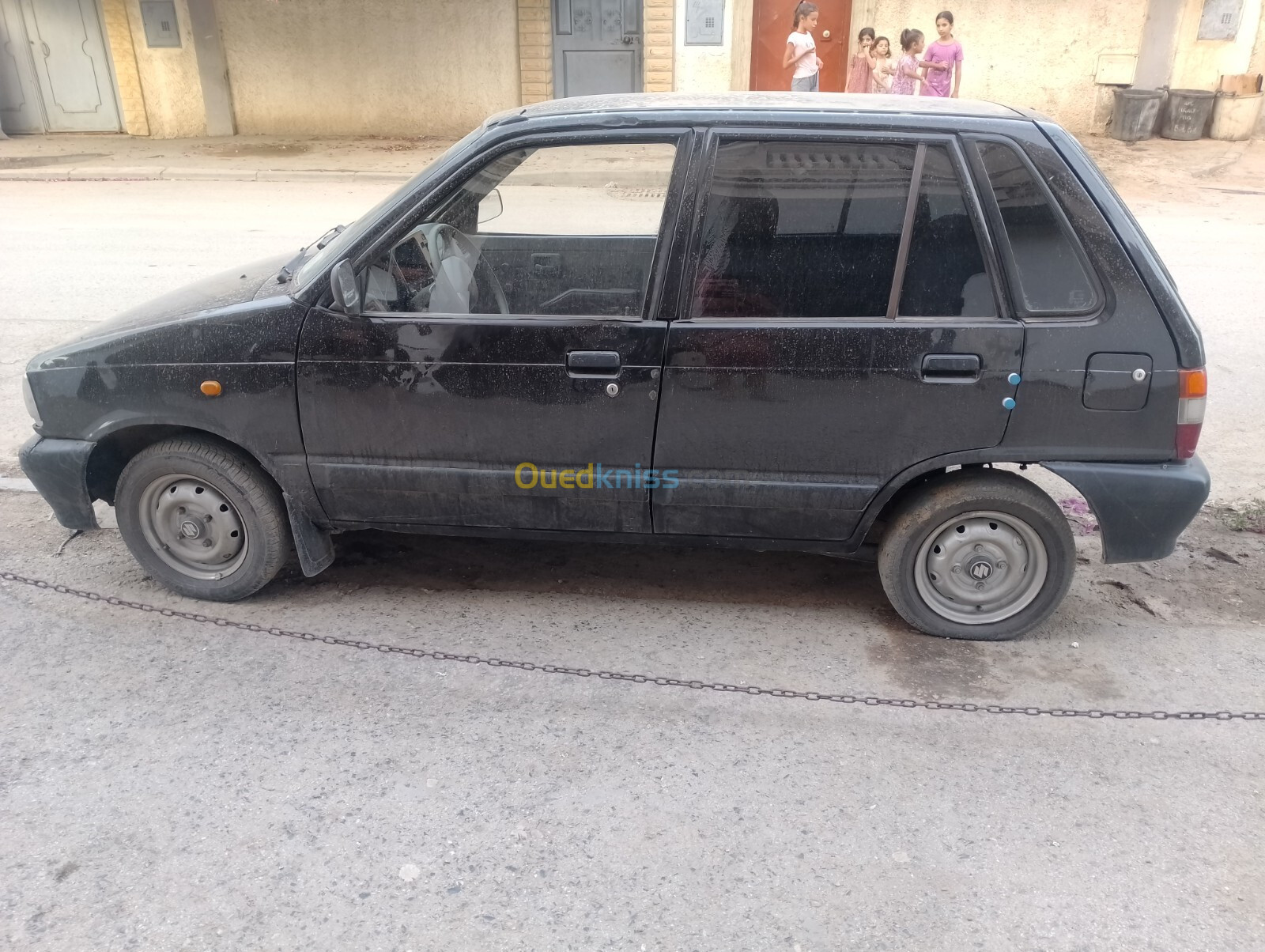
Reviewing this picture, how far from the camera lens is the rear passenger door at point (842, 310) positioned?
3449 mm

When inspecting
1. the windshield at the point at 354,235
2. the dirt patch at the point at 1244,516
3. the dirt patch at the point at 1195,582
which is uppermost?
the windshield at the point at 354,235

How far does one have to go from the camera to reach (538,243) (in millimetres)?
4090

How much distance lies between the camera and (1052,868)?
2.82 metres

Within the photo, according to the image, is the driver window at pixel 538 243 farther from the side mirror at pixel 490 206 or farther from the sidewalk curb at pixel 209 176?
the sidewalk curb at pixel 209 176

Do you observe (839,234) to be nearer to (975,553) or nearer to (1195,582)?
(975,553)

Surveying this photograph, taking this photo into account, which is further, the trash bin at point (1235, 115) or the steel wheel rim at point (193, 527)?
the trash bin at point (1235, 115)

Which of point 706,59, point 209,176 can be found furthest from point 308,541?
point 706,59

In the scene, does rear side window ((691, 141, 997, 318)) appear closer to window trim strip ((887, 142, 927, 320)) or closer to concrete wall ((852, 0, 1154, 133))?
window trim strip ((887, 142, 927, 320))

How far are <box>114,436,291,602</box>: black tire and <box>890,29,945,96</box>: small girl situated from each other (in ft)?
33.3

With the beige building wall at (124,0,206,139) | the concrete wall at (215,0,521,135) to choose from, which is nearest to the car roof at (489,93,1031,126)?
the concrete wall at (215,0,521,135)

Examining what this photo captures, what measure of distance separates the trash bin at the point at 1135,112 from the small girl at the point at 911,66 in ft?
16.7

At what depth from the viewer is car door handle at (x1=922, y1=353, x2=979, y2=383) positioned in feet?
11.3

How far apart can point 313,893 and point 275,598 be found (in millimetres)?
1683

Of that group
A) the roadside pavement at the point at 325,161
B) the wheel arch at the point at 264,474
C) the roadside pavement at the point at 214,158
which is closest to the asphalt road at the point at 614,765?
the wheel arch at the point at 264,474
